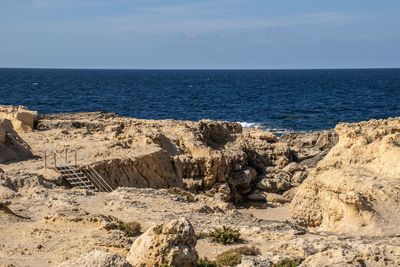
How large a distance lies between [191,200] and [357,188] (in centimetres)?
553

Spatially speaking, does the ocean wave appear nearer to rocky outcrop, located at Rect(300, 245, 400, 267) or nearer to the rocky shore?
the rocky shore

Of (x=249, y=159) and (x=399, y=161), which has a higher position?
(x=399, y=161)

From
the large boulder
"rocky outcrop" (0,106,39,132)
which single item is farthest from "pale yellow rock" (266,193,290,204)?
the large boulder

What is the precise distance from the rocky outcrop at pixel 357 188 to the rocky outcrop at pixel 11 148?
12.1m

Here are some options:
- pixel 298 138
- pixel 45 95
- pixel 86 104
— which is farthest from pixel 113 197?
pixel 45 95

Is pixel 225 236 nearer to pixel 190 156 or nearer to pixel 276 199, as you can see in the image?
pixel 276 199

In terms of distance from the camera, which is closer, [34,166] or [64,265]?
[64,265]

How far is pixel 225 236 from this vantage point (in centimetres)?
1611

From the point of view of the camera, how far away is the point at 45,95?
340 feet

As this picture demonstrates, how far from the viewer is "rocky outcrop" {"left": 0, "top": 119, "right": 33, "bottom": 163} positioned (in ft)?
94.0

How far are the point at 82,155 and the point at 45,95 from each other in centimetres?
7621

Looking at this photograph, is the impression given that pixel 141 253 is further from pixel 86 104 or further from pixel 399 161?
pixel 86 104

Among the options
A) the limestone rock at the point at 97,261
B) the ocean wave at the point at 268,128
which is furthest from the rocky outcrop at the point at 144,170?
the ocean wave at the point at 268,128

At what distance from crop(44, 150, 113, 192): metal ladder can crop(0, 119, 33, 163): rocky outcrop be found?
5.54ft
